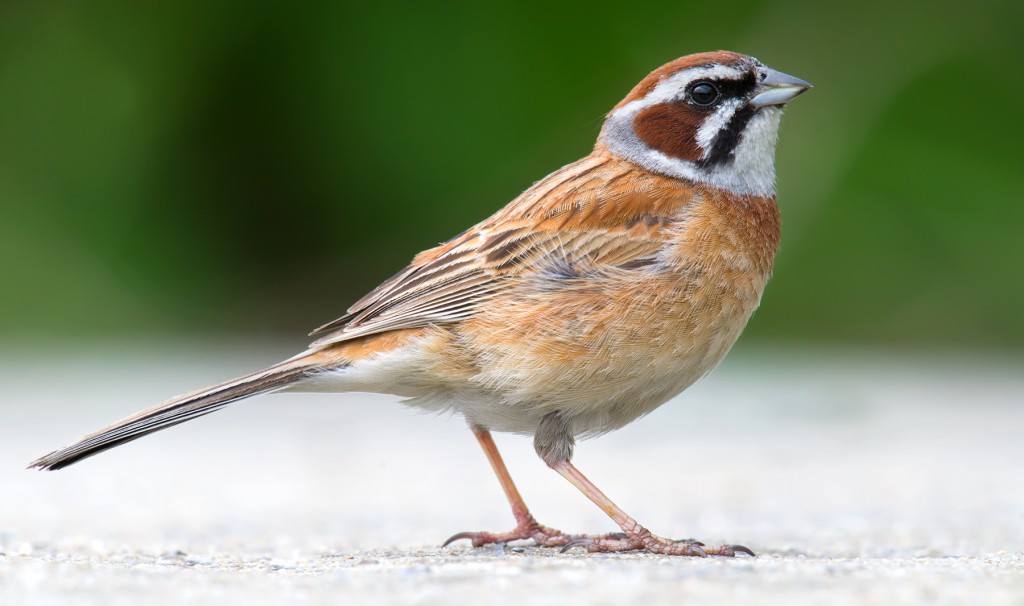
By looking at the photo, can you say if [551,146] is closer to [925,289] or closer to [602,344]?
[925,289]

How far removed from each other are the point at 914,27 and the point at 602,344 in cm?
798

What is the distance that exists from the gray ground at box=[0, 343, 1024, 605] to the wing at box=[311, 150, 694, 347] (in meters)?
0.97

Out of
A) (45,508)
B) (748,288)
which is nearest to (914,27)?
(748,288)

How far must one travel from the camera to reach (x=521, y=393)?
520 centimetres

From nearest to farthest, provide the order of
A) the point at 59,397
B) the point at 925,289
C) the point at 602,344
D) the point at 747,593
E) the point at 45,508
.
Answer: the point at 747,593
the point at 602,344
the point at 45,508
the point at 59,397
the point at 925,289

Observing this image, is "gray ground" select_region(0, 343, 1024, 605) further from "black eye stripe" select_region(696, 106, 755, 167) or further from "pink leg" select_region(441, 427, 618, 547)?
"black eye stripe" select_region(696, 106, 755, 167)

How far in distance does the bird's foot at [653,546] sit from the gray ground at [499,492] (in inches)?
6.8

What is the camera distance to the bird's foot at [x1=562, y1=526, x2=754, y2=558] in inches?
195

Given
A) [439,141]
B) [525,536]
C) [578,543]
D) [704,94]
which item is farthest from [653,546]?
[439,141]

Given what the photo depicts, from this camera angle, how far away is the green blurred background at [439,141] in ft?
38.0

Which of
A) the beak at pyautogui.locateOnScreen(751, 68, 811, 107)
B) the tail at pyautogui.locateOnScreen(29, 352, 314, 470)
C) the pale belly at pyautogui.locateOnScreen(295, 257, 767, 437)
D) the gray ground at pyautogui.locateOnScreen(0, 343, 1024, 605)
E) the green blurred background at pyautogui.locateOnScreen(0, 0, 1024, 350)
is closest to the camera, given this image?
the gray ground at pyautogui.locateOnScreen(0, 343, 1024, 605)

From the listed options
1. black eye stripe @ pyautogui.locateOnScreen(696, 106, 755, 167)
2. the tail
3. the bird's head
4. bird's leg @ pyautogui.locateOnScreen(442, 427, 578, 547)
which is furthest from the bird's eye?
the tail

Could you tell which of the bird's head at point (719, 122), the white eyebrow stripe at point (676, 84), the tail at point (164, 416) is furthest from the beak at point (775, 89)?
the tail at point (164, 416)

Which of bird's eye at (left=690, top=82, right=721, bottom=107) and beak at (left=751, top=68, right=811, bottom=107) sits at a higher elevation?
bird's eye at (left=690, top=82, right=721, bottom=107)
